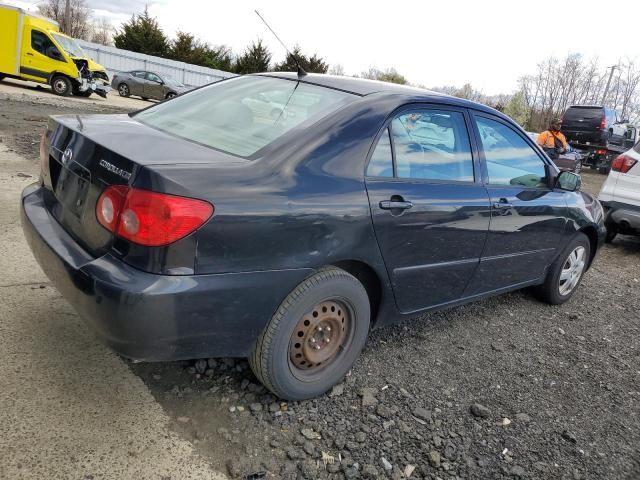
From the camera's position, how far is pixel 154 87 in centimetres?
2364

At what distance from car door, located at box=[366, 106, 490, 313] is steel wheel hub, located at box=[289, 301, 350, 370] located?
380 mm

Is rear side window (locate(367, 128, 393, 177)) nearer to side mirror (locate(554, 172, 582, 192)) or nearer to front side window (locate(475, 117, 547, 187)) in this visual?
front side window (locate(475, 117, 547, 187))

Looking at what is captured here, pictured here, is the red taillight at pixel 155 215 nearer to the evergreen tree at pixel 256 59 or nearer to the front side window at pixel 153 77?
the front side window at pixel 153 77

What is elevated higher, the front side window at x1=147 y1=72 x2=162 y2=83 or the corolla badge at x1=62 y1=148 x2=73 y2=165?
the front side window at x1=147 y1=72 x2=162 y2=83

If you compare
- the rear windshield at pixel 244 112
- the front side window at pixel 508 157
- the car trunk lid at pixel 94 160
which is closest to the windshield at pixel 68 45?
→ the rear windshield at pixel 244 112

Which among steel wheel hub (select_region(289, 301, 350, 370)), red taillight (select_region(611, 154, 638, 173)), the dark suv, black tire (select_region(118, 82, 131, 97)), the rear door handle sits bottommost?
steel wheel hub (select_region(289, 301, 350, 370))

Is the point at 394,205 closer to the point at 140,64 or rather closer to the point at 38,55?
the point at 38,55

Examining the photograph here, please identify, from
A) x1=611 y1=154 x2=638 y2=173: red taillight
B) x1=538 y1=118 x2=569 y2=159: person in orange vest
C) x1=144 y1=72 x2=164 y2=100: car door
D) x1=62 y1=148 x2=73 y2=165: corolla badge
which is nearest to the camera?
x1=62 y1=148 x2=73 y2=165: corolla badge

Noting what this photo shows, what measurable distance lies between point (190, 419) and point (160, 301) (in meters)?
0.72

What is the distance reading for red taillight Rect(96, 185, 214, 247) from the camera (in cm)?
198

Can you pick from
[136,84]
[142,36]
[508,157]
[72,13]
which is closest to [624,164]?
[508,157]

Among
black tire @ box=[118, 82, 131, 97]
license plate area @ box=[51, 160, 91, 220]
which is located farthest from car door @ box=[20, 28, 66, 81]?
license plate area @ box=[51, 160, 91, 220]

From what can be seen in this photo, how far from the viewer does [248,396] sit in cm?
260

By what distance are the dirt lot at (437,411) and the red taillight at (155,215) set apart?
0.93m
